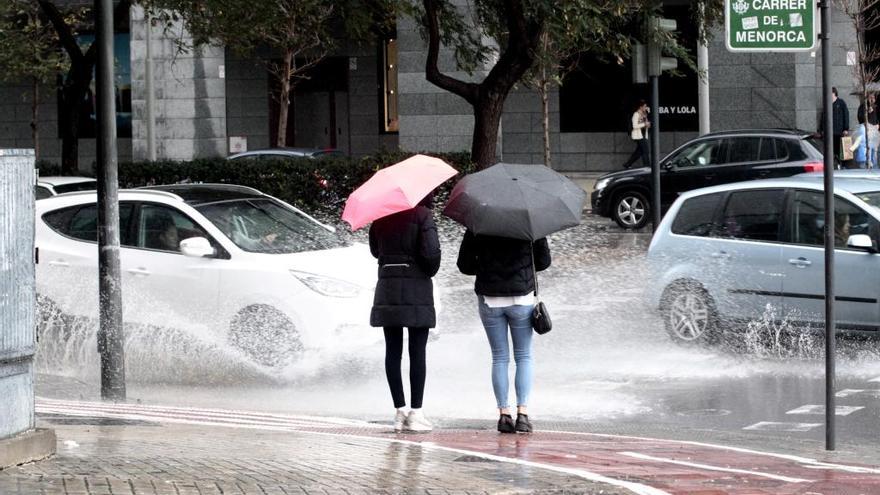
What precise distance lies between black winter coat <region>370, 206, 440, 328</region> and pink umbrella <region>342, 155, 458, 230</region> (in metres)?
0.17

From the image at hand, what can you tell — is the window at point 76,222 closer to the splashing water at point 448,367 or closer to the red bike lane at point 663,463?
the splashing water at point 448,367

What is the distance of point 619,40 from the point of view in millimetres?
17312

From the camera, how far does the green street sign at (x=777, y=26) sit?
8812mm

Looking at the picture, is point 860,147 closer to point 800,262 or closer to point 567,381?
point 800,262

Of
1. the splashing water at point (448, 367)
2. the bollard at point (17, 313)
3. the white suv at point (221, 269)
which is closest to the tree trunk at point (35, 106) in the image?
the white suv at point (221, 269)

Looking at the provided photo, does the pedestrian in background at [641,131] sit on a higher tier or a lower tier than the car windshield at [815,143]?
higher

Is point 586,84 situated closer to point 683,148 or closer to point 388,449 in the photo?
point 683,148

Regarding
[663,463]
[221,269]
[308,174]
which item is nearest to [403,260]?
[663,463]

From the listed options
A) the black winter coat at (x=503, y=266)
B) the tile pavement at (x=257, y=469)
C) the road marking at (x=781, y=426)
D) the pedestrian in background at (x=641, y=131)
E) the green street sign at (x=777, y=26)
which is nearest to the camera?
the tile pavement at (x=257, y=469)

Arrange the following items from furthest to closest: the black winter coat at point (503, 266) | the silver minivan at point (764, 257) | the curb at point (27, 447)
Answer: the silver minivan at point (764, 257) → the black winter coat at point (503, 266) → the curb at point (27, 447)

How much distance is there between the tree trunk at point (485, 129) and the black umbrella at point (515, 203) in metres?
7.91

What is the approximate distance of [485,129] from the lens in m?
17.5

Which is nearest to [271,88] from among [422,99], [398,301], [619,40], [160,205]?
[422,99]

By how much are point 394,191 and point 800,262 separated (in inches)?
194
